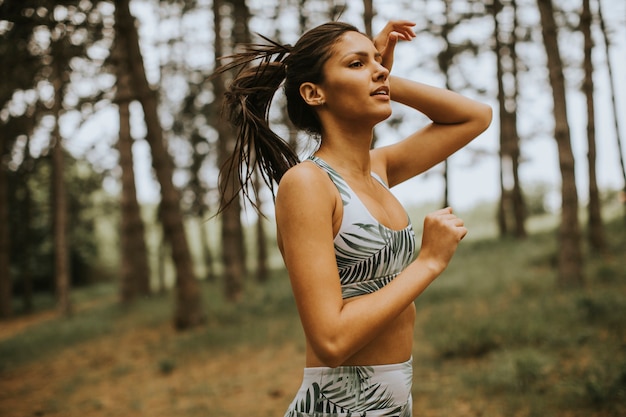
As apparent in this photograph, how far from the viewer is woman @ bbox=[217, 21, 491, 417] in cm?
162

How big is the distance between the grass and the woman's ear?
428 centimetres

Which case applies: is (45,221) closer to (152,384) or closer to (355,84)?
(152,384)

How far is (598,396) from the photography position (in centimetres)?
494

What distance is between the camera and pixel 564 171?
360 inches

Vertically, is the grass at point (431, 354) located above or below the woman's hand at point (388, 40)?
below

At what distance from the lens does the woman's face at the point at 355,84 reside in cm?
190

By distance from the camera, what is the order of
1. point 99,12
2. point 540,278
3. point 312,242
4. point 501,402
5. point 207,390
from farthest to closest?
1. point 540,278
2. point 99,12
3. point 207,390
4. point 501,402
5. point 312,242

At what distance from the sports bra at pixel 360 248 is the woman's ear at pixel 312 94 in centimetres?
24

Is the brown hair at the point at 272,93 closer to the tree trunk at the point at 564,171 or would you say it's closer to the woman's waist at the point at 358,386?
the woman's waist at the point at 358,386

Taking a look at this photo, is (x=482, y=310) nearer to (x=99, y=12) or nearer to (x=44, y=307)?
(x=99, y=12)

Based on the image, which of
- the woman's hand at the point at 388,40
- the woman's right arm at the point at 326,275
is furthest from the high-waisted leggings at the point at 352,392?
the woman's hand at the point at 388,40

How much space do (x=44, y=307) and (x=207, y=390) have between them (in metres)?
19.0

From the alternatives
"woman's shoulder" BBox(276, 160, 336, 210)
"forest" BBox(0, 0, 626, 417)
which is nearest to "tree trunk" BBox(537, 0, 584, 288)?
"forest" BBox(0, 0, 626, 417)

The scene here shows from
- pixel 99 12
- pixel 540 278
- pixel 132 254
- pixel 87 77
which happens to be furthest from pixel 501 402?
pixel 132 254
